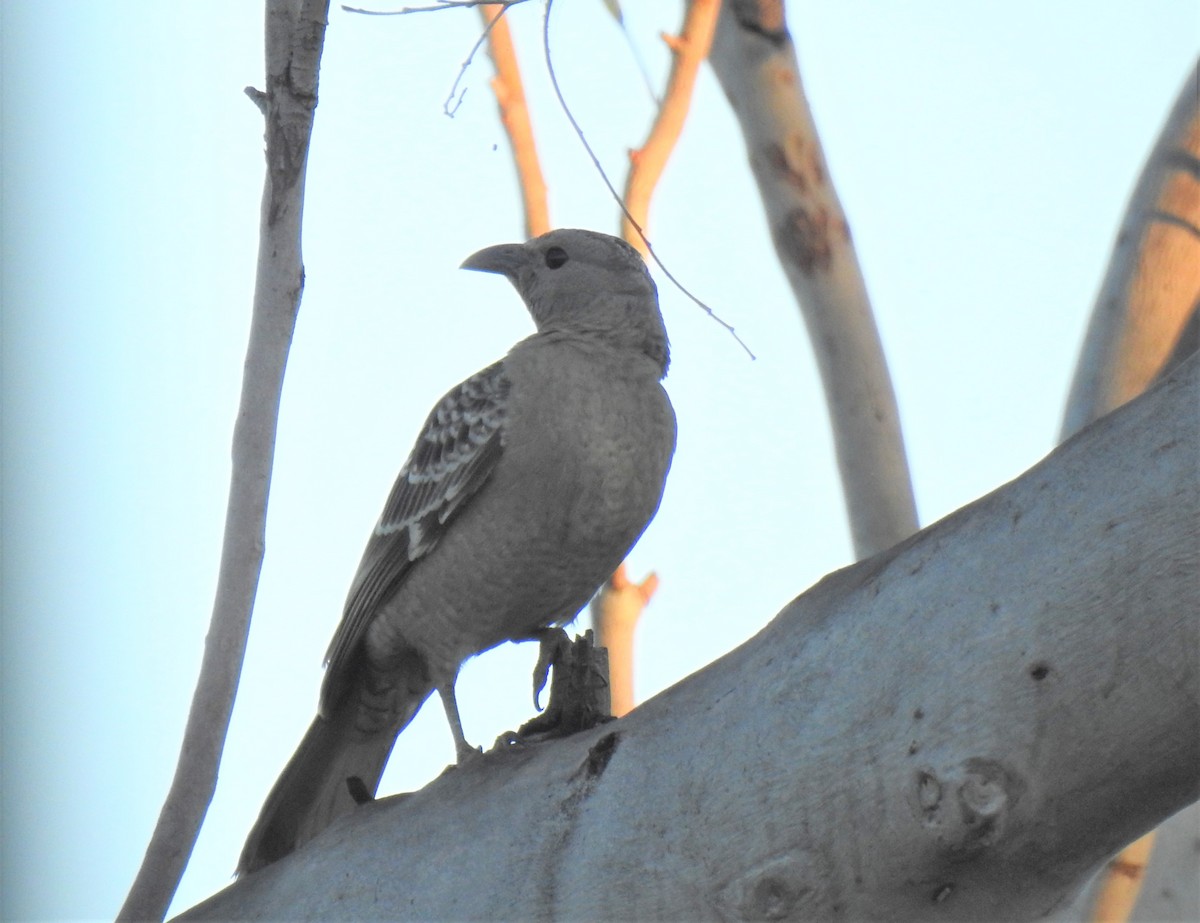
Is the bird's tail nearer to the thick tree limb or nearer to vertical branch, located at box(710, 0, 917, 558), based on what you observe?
the thick tree limb

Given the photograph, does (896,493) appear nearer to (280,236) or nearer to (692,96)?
(692,96)

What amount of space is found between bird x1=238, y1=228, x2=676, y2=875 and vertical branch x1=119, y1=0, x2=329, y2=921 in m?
0.50

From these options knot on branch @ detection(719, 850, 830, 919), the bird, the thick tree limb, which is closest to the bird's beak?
the bird

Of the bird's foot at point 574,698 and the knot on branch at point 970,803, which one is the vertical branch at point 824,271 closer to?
the bird's foot at point 574,698

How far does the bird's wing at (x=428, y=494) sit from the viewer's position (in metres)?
4.16

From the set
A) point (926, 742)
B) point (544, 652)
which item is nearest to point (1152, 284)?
point (544, 652)

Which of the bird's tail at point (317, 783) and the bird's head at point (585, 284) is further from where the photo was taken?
the bird's head at point (585, 284)

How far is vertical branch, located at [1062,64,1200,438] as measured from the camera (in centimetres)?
500

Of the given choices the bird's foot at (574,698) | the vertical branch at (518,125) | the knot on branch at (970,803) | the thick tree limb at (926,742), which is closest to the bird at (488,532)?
the bird's foot at (574,698)

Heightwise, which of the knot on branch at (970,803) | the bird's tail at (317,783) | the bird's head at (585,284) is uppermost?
the bird's head at (585,284)

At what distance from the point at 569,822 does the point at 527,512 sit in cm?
151

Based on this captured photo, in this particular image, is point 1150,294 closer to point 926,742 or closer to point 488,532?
point 488,532

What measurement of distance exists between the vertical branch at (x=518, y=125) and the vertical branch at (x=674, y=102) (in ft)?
1.64

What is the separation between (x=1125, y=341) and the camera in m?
5.02
